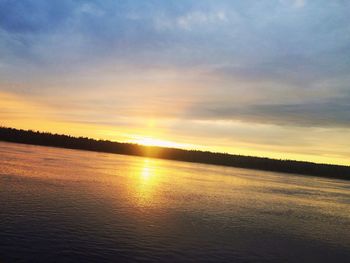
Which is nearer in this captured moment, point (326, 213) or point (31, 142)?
point (326, 213)

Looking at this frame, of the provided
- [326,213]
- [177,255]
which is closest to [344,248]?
[177,255]

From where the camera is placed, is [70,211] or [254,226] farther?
[254,226]

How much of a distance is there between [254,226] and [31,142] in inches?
5260

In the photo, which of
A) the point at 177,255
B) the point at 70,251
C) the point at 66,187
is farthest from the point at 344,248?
the point at 66,187

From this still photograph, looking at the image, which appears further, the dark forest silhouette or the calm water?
the dark forest silhouette

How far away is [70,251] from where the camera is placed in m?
14.3

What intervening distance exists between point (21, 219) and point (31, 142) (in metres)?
134

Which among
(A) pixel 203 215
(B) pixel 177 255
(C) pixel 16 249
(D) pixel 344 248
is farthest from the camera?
(A) pixel 203 215

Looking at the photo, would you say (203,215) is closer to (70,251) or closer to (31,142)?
(70,251)

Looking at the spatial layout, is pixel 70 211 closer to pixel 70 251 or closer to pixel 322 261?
pixel 70 251

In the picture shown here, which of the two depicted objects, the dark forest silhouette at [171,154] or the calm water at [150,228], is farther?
the dark forest silhouette at [171,154]

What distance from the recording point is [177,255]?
600 inches

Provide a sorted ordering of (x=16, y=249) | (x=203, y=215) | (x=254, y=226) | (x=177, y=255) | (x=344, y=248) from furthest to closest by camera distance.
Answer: (x=203, y=215) → (x=254, y=226) → (x=344, y=248) → (x=177, y=255) → (x=16, y=249)

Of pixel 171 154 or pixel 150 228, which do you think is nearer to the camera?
pixel 150 228
